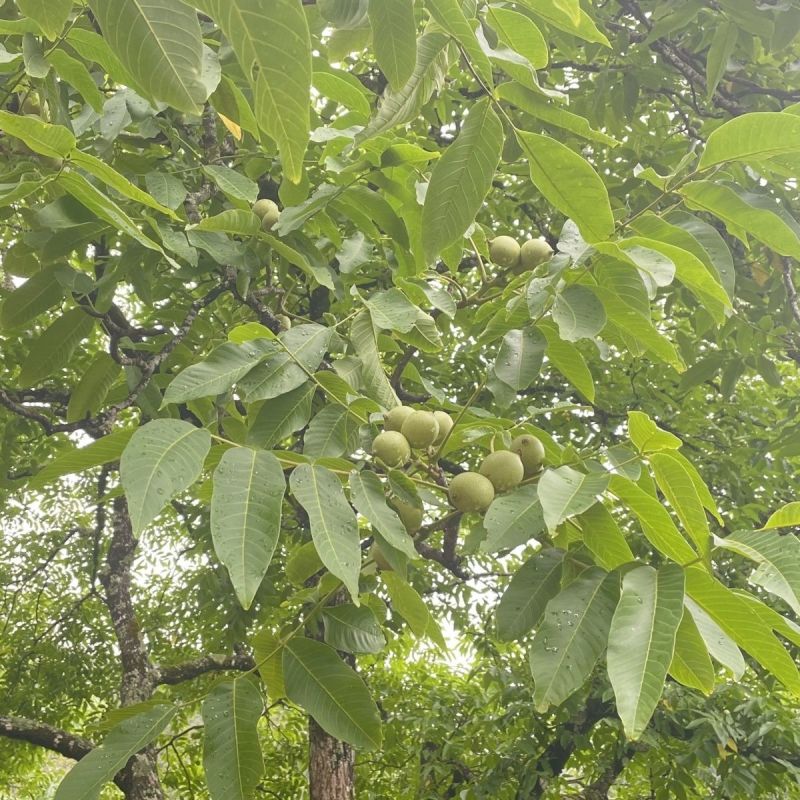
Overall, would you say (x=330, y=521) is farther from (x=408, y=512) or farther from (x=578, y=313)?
(x=578, y=313)

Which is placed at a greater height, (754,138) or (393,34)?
(393,34)

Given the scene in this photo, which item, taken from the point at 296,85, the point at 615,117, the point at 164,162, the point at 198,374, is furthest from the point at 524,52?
the point at 615,117

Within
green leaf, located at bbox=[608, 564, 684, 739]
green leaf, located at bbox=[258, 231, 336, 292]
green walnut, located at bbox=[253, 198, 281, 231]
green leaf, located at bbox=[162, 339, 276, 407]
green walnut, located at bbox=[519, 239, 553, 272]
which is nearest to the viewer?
green leaf, located at bbox=[608, 564, 684, 739]

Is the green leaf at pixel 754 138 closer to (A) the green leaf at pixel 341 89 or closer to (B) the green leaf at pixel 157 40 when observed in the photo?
(A) the green leaf at pixel 341 89

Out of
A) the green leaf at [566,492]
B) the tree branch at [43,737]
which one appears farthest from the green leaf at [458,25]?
the tree branch at [43,737]

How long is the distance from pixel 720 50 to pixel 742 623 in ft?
6.77

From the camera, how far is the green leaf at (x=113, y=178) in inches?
40.3

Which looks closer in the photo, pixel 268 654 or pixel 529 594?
pixel 529 594

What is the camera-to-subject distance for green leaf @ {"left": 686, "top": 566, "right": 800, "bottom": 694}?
112 centimetres

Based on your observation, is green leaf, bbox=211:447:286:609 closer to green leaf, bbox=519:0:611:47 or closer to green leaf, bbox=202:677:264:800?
green leaf, bbox=202:677:264:800

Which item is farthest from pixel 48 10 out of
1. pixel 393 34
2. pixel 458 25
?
pixel 458 25

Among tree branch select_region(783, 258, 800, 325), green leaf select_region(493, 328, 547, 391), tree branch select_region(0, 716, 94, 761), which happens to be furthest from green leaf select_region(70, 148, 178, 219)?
tree branch select_region(0, 716, 94, 761)

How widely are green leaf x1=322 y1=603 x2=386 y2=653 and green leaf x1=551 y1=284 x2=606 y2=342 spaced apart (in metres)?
0.69

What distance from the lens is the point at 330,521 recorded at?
1238 mm
